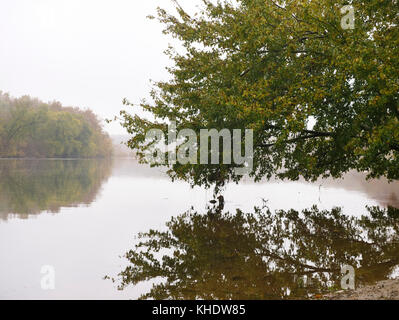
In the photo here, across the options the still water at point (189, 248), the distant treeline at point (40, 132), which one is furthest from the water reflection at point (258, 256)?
the distant treeline at point (40, 132)

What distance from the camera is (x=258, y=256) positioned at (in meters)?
15.1

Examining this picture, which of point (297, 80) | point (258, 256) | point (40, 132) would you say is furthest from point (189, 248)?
point (40, 132)

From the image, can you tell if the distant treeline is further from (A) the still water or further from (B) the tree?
(B) the tree

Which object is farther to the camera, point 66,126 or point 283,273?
point 66,126

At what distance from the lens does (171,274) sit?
12.8 meters

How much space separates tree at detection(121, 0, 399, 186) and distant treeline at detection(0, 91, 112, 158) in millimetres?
101860

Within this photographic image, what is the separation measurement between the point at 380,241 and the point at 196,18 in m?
15.6

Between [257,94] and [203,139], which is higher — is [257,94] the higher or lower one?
the higher one

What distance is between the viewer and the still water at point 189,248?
11.4 metres

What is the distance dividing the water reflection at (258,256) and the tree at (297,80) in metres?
3.24

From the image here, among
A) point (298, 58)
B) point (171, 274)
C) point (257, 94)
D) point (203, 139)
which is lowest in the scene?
point (171, 274)

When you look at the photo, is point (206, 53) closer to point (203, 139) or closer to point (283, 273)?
point (203, 139)

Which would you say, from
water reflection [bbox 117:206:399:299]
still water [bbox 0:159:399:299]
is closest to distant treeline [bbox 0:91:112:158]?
still water [bbox 0:159:399:299]
